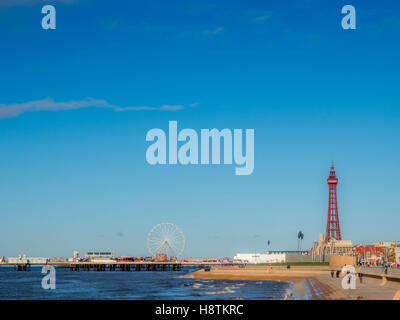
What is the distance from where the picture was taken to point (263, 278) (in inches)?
3937

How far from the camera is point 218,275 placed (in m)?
112
